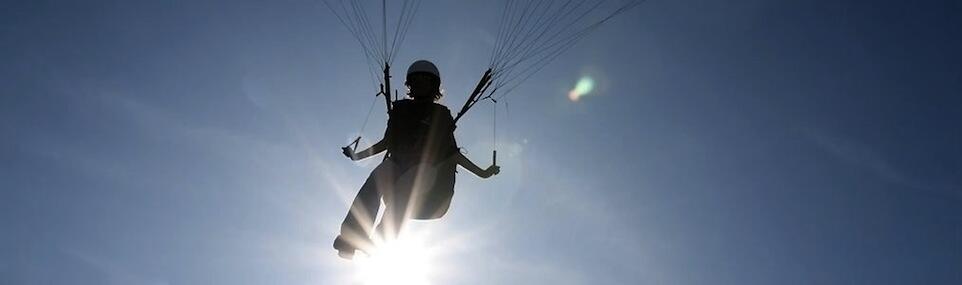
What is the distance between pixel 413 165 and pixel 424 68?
105cm

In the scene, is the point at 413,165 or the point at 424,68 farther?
the point at 424,68

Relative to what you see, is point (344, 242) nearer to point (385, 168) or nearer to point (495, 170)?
point (385, 168)

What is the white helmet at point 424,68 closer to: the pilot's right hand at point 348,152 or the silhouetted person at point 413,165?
the silhouetted person at point 413,165

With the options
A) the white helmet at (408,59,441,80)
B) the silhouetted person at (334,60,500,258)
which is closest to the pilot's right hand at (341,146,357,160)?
the silhouetted person at (334,60,500,258)

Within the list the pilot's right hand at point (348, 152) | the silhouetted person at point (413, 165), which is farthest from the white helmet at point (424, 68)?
the pilot's right hand at point (348, 152)

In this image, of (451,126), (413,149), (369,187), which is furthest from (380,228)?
(451,126)

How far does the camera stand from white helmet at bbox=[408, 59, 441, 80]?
6.51m

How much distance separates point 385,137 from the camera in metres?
6.39

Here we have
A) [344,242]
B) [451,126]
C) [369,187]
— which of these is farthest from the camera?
[451,126]

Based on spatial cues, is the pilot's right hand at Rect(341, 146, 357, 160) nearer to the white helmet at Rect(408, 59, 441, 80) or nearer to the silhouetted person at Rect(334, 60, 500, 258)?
the silhouetted person at Rect(334, 60, 500, 258)

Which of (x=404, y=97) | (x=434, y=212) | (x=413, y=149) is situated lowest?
(x=434, y=212)

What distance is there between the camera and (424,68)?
21.4ft

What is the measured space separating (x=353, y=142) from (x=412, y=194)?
0.92 m

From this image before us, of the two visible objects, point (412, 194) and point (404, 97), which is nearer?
point (412, 194)
